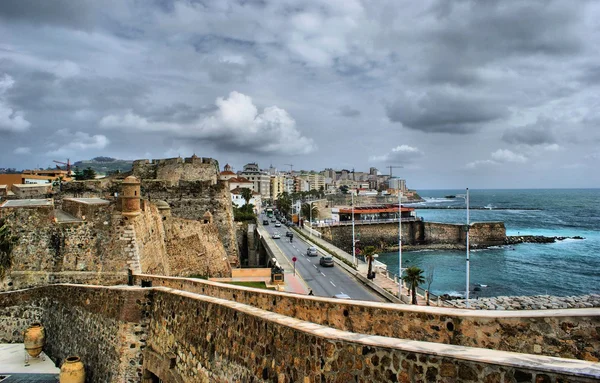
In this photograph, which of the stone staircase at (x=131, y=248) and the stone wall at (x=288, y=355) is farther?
the stone staircase at (x=131, y=248)

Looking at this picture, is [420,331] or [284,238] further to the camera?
[284,238]

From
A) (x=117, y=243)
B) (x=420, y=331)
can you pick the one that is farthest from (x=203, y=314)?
(x=117, y=243)

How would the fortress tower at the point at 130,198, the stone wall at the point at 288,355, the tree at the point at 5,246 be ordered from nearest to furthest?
the stone wall at the point at 288,355, the tree at the point at 5,246, the fortress tower at the point at 130,198

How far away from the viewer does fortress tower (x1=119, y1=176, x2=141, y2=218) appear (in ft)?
47.4

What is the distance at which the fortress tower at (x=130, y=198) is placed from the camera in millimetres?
14461

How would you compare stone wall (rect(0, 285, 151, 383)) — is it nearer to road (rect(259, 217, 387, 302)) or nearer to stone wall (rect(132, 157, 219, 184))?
road (rect(259, 217, 387, 302))

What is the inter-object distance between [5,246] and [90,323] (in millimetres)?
5365

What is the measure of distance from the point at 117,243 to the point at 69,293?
2351 millimetres

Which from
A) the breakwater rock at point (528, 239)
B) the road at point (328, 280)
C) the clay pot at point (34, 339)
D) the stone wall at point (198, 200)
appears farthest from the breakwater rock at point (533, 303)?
the breakwater rock at point (528, 239)

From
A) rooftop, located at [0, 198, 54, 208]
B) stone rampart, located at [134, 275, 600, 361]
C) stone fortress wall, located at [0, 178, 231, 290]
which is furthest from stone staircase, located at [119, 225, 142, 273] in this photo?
stone rampart, located at [134, 275, 600, 361]

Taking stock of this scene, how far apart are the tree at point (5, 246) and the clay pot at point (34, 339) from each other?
2468mm

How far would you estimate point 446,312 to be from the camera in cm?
625

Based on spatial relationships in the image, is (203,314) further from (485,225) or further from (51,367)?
(485,225)

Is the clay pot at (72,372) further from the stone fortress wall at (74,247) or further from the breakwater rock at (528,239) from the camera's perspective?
the breakwater rock at (528,239)
